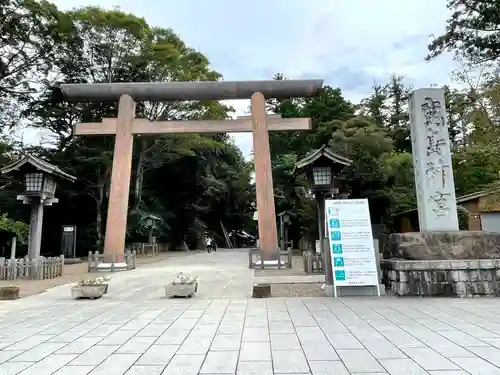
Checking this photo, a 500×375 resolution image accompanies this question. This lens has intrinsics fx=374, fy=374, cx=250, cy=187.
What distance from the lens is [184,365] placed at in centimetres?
373

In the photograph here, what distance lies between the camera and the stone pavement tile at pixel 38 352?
3998 millimetres

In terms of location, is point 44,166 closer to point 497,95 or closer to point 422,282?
point 422,282

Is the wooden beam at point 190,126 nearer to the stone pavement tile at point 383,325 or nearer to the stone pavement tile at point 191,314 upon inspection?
the stone pavement tile at point 191,314

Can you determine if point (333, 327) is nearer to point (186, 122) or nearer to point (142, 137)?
point (186, 122)

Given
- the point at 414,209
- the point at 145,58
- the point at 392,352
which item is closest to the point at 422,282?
the point at 392,352

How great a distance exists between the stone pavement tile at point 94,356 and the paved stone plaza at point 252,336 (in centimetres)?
1

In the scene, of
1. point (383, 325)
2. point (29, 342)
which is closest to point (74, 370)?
point (29, 342)

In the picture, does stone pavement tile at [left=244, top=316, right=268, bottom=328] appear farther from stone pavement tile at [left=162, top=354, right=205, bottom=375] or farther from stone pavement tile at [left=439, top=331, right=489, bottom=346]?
stone pavement tile at [left=439, top=331, right=489, bottom=346]

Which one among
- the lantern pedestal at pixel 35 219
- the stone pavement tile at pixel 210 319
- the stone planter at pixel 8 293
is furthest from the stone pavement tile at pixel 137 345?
the lantern pedestal at pixel 35 219

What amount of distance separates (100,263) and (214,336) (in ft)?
36.8

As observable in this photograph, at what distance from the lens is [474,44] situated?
1513 cm

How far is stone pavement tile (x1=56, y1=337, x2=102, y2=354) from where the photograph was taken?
4.26 m

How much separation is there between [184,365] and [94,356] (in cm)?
108

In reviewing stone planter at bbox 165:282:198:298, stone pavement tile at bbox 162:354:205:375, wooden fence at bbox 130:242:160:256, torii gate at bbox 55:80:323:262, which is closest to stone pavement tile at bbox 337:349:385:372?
stone pavement tile at bbox 162:354:205:375
